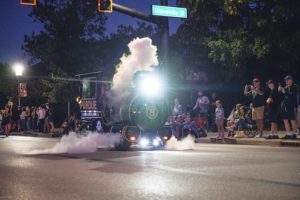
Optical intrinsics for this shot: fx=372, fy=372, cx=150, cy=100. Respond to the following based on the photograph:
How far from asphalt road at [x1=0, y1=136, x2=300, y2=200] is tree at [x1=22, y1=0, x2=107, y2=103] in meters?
23.7

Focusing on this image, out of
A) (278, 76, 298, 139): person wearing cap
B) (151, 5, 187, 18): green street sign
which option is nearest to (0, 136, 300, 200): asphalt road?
(278, 76, 298, 139): person wearing cap

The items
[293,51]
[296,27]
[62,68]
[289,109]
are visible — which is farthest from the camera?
[62,68]

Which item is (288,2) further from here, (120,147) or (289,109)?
(120,147)

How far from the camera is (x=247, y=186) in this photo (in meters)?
5.69

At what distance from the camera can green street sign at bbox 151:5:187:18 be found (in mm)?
14219

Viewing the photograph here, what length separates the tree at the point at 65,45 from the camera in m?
32.3

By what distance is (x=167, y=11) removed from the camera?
570 inches

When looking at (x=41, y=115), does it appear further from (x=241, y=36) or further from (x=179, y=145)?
(x=179, y=145)

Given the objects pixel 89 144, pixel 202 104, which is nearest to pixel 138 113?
pixel 89 144

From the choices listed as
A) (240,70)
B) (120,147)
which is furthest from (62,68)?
(120,147)

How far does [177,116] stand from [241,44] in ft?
15.9

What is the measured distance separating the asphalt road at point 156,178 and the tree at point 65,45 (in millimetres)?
23737

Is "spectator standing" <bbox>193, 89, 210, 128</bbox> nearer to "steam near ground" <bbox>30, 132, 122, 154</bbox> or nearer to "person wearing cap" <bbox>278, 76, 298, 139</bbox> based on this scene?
"person wearing cap" <bbox>278, 76, 298, 139</bbox>

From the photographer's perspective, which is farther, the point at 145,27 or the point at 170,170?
the point at 145,27
